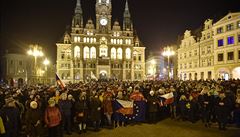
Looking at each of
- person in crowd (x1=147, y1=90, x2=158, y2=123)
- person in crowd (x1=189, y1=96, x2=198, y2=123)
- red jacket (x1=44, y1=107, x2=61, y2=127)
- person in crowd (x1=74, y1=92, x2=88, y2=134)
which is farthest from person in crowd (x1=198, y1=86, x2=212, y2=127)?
red jacket (x1=44, y1=107, x2=61, y2=127)

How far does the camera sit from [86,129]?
12.3 m

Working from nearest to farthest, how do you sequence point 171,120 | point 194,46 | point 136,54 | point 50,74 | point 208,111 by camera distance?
point 208,111, point 171,120, point 194,46, point 136,54, point 50,74

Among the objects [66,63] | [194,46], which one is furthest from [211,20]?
[66,63]

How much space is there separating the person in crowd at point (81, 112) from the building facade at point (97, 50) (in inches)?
2594

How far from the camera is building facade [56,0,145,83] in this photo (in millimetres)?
79312

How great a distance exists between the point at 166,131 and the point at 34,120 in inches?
259

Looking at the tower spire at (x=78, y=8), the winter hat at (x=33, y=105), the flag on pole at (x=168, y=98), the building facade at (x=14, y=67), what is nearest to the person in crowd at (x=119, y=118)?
the flag on pole at (x=168, y=98)

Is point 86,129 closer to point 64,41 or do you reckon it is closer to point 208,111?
point 208,111

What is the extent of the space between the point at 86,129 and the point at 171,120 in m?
5.69

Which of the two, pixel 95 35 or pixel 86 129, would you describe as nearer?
pixel 86 129

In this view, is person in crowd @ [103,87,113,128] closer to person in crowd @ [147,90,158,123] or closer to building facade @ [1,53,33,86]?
person in crowd @ [147,90,158,123]

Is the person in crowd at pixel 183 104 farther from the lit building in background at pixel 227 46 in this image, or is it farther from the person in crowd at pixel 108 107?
the lit building in background at pixel 227 46

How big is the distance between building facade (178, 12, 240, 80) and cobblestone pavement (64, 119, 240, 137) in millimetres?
33253

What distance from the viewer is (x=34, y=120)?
30.4 ft
